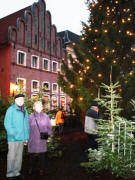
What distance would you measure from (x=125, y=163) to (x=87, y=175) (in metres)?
0.90

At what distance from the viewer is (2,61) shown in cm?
1966

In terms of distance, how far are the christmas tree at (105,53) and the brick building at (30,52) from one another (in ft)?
25.7

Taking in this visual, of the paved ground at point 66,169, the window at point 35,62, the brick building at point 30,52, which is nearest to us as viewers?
the paved ground at point 66,169

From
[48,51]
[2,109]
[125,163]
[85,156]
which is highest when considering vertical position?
[48,51]

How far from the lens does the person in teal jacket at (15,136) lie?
3920 millimetres

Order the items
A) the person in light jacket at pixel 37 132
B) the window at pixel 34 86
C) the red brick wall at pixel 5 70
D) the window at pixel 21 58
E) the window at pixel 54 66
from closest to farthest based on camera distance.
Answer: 1. the person in light jacket at pixel 37 132
2. the red brick wall at pixel 5 70
3. the window at pixel 21 58
4. the window at pixel 34 86
5. the window at pixel 54 66

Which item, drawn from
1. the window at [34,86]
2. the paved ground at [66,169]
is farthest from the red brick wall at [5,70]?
the paved ground at [66,169]

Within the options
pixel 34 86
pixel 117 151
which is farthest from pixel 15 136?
pixel 34 86

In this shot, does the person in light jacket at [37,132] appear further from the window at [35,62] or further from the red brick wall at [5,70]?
the window at [35,62]

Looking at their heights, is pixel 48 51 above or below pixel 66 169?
above

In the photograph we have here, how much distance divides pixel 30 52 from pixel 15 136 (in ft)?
60.0

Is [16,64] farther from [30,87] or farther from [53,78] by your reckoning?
[53,78]

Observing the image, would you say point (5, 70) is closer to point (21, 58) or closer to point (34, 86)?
point (21, 58)

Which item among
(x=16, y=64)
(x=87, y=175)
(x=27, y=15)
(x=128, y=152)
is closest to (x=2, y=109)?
(x=87, y=175)
